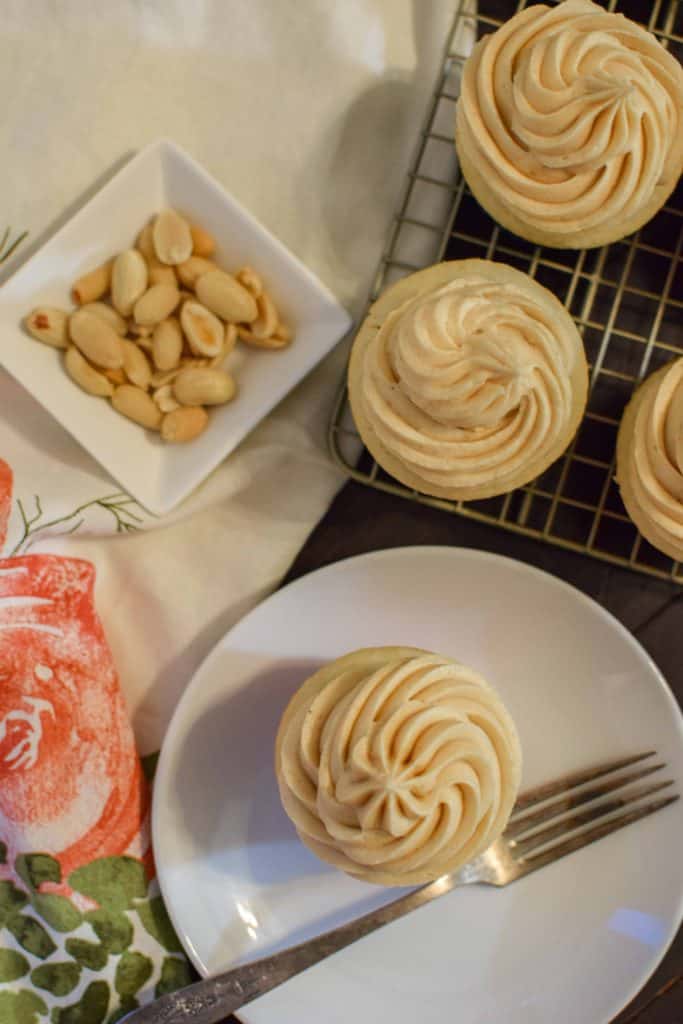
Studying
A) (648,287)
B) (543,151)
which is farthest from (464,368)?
(648,287)

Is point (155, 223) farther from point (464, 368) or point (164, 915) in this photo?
point (164, 915)

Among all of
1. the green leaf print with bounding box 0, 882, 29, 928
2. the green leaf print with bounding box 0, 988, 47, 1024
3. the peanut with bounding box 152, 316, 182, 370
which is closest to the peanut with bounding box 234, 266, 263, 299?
the peanut with bounding box 152, 316, 182, 370

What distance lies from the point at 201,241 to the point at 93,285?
0.50 ft

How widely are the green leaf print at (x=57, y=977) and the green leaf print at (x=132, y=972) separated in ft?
0.18

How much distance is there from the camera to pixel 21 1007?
4.17ft

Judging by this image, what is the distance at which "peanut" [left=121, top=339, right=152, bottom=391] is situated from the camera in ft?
4.16

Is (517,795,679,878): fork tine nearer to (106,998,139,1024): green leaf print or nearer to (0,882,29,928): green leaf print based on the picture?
(106,998,139,1024): green leaf print

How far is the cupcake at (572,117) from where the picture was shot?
1.11 m

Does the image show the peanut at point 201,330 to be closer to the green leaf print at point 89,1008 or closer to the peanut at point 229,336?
the peanut at point 229,336

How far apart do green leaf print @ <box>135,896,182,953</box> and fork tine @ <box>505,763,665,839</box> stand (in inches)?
18.3

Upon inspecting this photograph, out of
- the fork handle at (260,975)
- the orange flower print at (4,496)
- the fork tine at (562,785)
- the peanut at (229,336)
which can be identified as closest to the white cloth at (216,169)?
the orange flower print at (4,496)

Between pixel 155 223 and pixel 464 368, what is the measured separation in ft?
1.60

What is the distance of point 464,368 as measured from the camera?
42.0 inches

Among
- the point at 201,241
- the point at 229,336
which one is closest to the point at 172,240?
the point at 201,241
